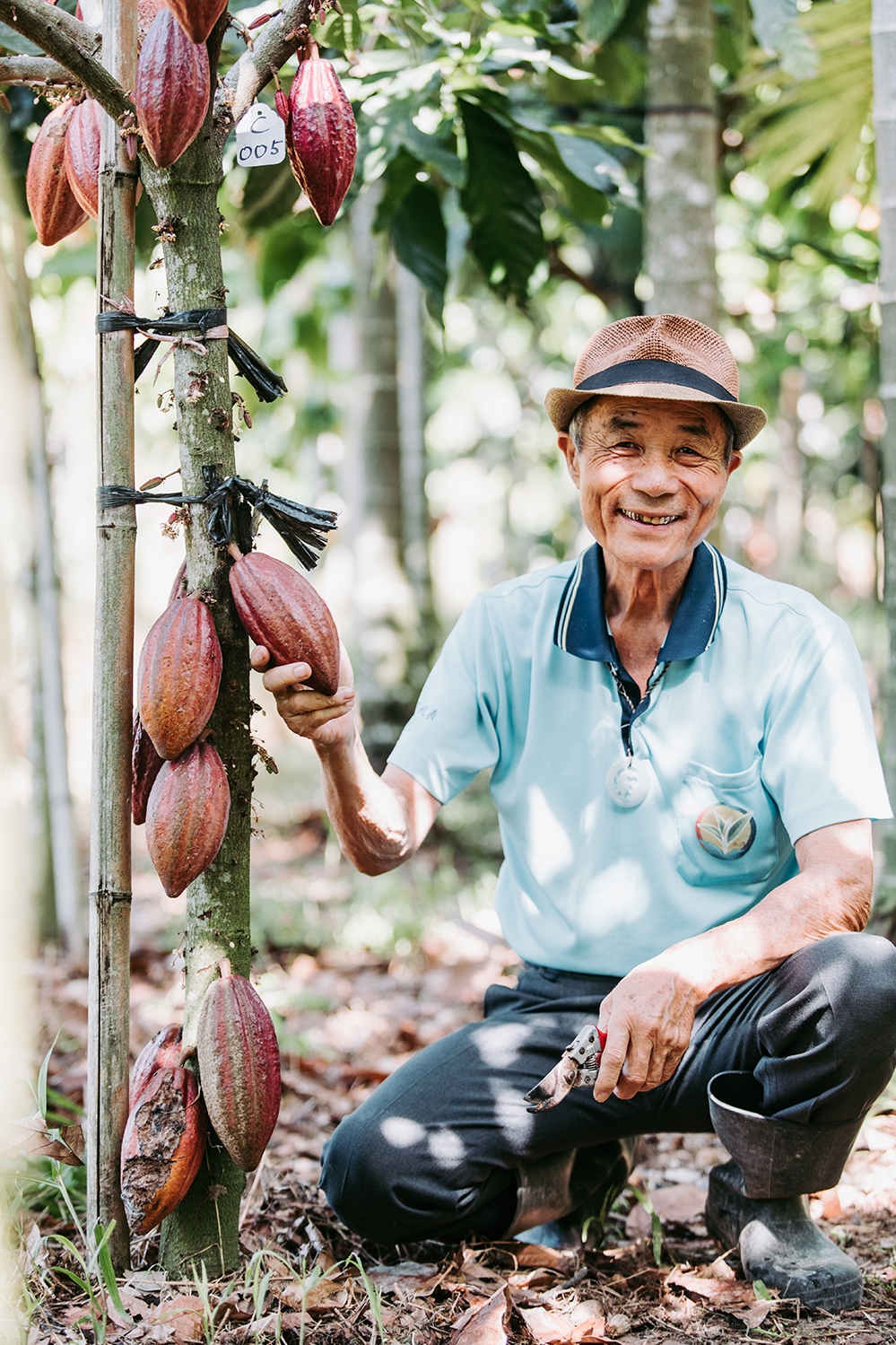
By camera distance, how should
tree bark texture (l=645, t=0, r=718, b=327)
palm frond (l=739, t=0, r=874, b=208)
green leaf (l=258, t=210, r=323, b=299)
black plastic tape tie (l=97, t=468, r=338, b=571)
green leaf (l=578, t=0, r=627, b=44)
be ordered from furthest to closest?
green leaf (l=258, t=210, r=323, b=299), palm frond (l=739, t=0, r=874, b=208), tree bark texture (l=645, t=0, r=718, b=327), green leaf (l=578, t=0, r=627, b=44), black plastic tape tie (l=97, t=468, r=338, b=571)

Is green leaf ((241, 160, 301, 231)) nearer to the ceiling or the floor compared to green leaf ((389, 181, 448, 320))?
nearer to the ceiling

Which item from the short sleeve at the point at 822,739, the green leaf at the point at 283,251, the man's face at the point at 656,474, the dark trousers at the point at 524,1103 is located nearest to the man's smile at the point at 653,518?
the man's face at the point at 656,474

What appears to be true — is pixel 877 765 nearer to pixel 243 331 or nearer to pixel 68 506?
pixel 243 331

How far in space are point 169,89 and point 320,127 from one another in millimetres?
199

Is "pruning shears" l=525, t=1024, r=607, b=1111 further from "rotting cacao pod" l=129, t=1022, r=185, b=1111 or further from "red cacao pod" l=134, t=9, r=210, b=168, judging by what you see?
"red cacao pod" l=134, t=9, r=210, b=168

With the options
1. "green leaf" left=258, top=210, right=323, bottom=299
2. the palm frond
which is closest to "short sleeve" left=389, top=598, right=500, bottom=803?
the palm frond

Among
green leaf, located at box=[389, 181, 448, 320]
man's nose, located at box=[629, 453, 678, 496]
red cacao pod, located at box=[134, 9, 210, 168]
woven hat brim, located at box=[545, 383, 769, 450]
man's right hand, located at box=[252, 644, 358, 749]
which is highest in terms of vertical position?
green leaf, located at box=[389, 181, 448, 320]

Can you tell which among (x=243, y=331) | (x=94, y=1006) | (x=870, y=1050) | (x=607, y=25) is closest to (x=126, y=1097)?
(x=94, y=1006)

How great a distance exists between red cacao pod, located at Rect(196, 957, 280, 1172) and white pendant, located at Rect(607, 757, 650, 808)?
26.0 inches

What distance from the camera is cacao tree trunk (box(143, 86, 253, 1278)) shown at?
137 cm

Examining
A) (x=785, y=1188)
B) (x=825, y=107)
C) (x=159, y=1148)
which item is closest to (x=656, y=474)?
(x=785, y=1188)

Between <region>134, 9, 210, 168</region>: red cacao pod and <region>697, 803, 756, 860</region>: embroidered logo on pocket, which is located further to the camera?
<region>697, 803, 756, 860</region>: embroidered logo on pocket

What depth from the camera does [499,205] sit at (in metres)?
2.24

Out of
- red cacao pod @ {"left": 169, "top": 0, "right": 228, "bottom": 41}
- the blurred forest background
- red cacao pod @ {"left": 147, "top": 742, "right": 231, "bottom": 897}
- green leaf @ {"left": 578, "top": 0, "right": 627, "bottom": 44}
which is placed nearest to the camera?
red cacao pod @ {"left": 169, "top": 0, "right": 228, "bottom": 41}
